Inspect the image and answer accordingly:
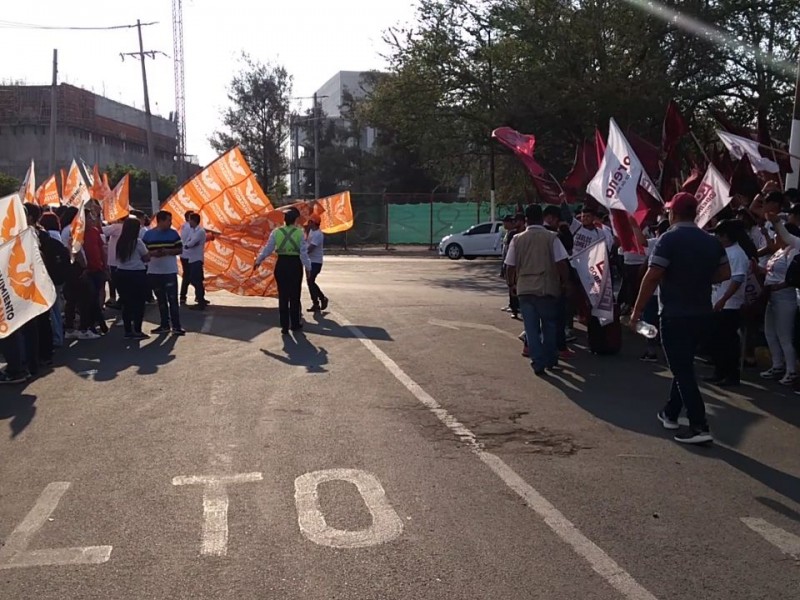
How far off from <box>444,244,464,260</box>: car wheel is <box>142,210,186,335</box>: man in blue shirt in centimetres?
2270

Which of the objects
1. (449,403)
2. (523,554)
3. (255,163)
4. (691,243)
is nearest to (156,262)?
(449,403)

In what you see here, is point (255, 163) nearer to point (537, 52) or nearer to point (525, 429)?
point (537, 52)

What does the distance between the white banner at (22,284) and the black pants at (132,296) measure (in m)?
3.57

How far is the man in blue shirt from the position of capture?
1304 cm

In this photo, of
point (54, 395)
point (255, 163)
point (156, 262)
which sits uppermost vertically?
point (255, 163)

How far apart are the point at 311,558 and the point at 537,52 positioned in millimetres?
24770

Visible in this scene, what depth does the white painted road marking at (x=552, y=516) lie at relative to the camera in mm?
4344

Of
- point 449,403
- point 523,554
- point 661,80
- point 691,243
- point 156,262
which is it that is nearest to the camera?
point 523,554

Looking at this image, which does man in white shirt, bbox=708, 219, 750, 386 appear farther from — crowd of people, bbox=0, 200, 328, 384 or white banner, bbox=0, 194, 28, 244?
white banner, bbox=0, 194, 28, 244

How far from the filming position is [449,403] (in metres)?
8.40

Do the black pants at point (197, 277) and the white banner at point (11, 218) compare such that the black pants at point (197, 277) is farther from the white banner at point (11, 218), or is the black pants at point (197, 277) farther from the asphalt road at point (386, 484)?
the white banner at point (11, 218)

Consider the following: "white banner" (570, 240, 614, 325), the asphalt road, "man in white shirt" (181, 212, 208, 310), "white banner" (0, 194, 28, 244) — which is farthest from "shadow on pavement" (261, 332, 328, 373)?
"man in white shirt" (181, 212, 208, 310)

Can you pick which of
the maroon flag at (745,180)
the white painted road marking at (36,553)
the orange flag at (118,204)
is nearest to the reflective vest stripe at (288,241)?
the orange flag at (118,204)

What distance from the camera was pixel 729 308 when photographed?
9.31 meters
